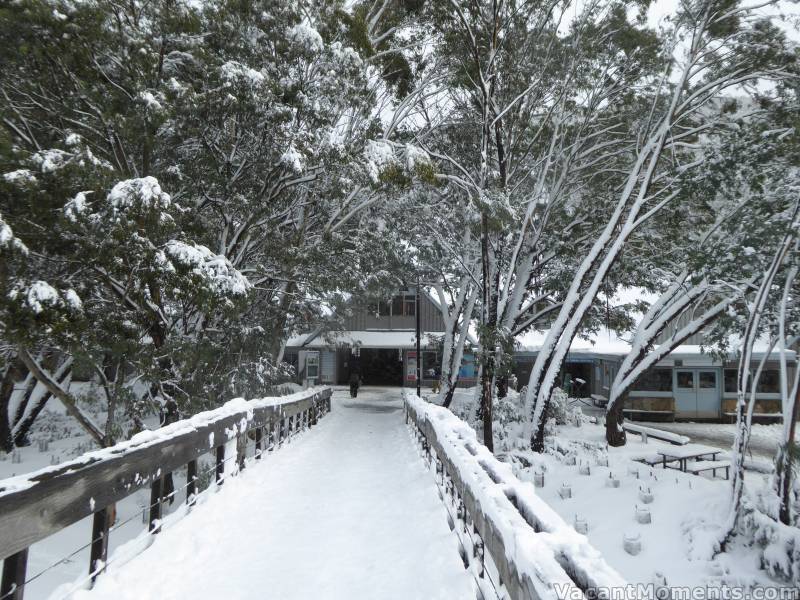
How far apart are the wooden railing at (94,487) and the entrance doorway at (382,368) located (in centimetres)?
3457

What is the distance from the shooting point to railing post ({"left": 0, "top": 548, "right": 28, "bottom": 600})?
2373mm

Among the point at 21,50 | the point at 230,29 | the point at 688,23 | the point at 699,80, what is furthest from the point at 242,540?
the point at 699,80

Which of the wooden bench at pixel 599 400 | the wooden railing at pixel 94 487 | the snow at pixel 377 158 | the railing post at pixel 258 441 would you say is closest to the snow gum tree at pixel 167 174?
the snow at pixel 377 158

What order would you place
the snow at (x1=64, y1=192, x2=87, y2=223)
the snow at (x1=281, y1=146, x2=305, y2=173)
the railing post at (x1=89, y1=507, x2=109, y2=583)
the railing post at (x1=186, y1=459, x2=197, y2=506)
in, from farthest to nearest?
1. the snow at (x1=281, y1=146, x2=305, y2=173)
2. the snow at (x1=64, y1=192, x2=87, y2=223)
3. the railing post at (x1=186, y1=459, x2=197, y2=506)
4. the railing post at (x1=89, y1=507, x2=109, y2=583)

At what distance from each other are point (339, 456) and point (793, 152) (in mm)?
10129

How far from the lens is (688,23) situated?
1240 cm

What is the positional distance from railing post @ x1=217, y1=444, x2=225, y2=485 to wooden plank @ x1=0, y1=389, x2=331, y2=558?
3.58 feet

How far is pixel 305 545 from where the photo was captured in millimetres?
4438

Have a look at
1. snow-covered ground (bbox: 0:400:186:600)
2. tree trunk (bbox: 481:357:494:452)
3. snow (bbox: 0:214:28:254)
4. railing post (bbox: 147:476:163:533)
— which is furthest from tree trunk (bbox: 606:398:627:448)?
snow (bbox: 0:214:28:254)

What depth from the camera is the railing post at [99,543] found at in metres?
3.16

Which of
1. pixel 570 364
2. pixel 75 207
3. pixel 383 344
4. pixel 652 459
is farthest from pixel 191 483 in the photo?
pixel 570 364

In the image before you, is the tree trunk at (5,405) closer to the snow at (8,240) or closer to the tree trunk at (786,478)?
the snow at (8,240)

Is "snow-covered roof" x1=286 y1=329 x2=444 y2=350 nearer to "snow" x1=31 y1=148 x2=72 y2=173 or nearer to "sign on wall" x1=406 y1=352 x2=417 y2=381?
"sign on wall" x1=406 y1=352 x2=417 y2=381

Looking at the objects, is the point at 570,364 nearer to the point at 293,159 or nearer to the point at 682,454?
the point at 682,454
